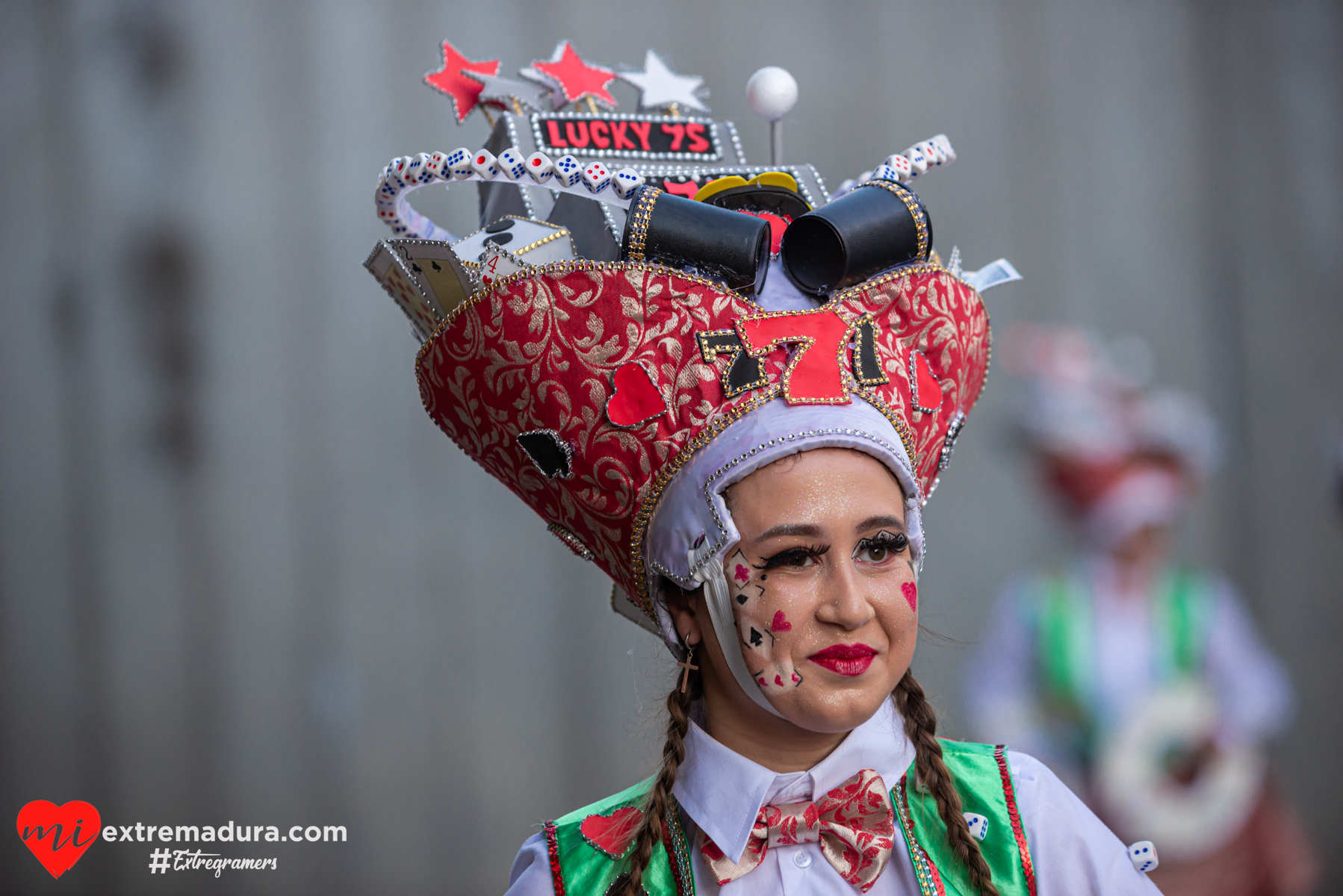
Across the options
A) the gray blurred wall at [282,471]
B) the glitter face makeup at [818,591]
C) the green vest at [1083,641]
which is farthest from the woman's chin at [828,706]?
the green vest at [1083,641]

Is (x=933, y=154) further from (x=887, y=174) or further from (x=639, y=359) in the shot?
(x=639, y=359)

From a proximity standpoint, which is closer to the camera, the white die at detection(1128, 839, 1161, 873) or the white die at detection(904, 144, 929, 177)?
the white die at detection(1128, 839, 1161, 873)

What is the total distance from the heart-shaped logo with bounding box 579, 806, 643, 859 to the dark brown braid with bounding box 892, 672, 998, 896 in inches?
16.5

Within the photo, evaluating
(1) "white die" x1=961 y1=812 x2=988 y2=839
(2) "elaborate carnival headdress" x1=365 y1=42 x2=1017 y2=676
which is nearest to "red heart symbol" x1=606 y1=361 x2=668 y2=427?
(2) "elaborate carnival headdress" x1=365 y1=42 x2=1017 y2=676

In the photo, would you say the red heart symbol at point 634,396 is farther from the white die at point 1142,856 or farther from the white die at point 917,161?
the white die at point 1142,856

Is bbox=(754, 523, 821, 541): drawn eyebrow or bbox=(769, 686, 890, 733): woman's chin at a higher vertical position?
bbox=(754, 523, 821, 541): drawn eyebrow

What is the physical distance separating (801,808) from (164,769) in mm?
2437

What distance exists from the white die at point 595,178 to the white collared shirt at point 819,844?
79 centimetres

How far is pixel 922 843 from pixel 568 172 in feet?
3.48

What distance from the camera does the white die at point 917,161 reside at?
1698 millimetres

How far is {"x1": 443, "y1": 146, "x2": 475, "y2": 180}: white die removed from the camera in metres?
1.53

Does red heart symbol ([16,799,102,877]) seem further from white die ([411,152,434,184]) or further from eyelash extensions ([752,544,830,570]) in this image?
eyelash extensions ([752,544,830,570])

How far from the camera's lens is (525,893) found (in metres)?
1.62

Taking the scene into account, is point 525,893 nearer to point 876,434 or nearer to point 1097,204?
point 876,434
